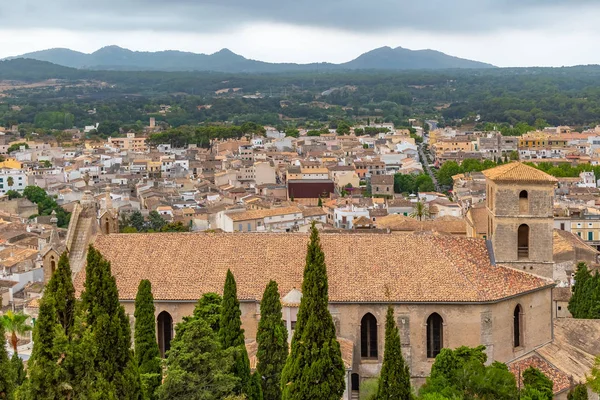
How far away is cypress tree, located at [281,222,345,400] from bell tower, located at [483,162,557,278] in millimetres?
10080

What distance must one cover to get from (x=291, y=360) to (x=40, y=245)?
48.1m

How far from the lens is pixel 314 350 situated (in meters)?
23.7

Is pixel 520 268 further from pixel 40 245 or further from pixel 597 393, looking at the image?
pixel 40 245

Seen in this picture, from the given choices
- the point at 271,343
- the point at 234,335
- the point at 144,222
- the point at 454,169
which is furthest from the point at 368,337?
the point at 454,169

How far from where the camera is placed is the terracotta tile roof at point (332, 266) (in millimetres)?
29969

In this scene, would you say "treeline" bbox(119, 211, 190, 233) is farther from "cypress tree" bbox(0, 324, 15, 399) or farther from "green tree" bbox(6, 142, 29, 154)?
"green tree" bbox(6, 142, 29, 154)

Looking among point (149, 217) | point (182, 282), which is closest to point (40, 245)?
point (149, 217)

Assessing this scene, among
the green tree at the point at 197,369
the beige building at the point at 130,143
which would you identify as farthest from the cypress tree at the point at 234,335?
the beige building at the point at 130,143

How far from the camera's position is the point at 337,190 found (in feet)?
374

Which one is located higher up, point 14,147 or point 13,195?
point 14,147

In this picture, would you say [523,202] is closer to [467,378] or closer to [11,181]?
[467,378]

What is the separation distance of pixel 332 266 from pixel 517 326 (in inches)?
265

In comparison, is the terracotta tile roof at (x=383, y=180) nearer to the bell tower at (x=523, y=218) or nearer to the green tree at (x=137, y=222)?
the green tree at (x=137, y=222)

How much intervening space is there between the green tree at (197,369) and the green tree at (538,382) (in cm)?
961
